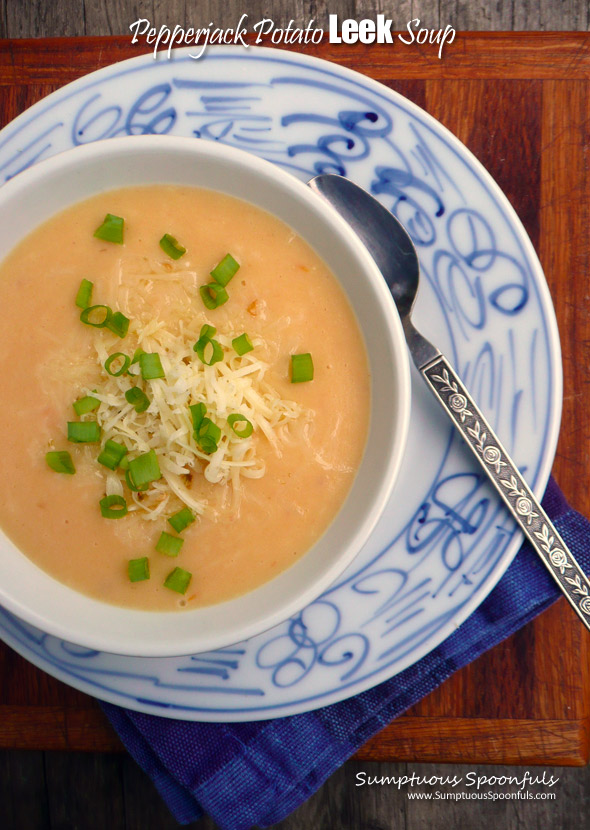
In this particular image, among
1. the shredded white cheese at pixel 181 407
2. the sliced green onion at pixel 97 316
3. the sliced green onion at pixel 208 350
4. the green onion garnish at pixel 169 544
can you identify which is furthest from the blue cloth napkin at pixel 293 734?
the sliced green onion at pixel 97 316

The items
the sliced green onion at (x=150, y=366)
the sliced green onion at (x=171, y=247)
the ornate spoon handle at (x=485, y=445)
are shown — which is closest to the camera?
the sliced green onion at (x=150, y=366)

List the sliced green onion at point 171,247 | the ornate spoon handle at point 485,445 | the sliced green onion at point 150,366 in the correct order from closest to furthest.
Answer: the sliced green onion at point 150,366 < the sliced green onion at point 171,247 < the ornate spoon handle at point 485,445

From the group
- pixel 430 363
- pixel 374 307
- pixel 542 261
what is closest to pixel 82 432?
pixel 374 307

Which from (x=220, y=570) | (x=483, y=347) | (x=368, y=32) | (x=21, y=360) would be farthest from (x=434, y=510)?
(x=368, y=32)

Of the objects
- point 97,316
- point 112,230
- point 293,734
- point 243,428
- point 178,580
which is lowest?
point 293,734

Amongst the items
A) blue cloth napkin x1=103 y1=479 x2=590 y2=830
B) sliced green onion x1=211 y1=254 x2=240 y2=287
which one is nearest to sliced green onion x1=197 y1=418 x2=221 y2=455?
sliced green onion x1=211 y1=254 x2=240 y2=287

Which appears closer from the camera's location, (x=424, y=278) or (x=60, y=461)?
(x=60, y=461)

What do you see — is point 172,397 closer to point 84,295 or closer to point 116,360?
point 116,360

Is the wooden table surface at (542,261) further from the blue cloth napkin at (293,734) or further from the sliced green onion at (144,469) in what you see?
the sliced green onion at (144,469)
